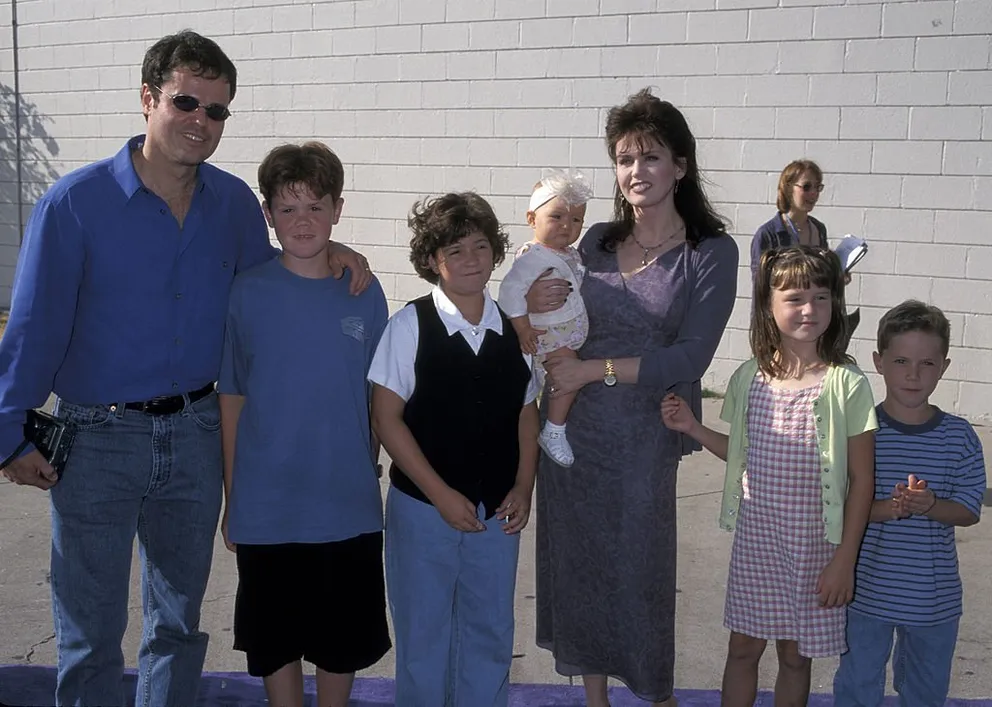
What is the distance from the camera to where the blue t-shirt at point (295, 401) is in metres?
2.83

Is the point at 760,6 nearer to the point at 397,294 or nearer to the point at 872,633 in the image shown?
the point at 397,294

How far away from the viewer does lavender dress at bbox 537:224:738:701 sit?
2977 millimetres

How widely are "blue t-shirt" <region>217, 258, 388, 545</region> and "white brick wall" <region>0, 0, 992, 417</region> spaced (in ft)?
16.4

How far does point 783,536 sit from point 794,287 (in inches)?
26.4

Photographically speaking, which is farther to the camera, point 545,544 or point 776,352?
point 545,544

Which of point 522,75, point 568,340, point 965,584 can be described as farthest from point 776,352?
point 522,75

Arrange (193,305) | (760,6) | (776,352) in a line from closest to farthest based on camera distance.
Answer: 1. (193,305)
2. (776,352)
3. (760,6)

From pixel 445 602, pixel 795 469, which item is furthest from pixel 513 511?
pixel 795 469

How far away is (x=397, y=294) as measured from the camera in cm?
877

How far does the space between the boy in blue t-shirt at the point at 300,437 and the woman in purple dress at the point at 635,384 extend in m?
0.58

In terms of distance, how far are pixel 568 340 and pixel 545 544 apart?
2.09 ft

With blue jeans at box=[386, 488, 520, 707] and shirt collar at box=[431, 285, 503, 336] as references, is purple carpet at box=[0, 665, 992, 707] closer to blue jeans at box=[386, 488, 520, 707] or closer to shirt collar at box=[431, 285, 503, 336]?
blue jeans at box=[386, 488, 520, 707]

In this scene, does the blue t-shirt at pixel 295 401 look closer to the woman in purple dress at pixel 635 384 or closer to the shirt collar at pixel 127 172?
the shirt collar at pixel 127 172

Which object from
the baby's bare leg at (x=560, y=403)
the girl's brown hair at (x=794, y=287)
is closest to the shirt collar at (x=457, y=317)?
the baby's bare leg at (x=560, y=403)
